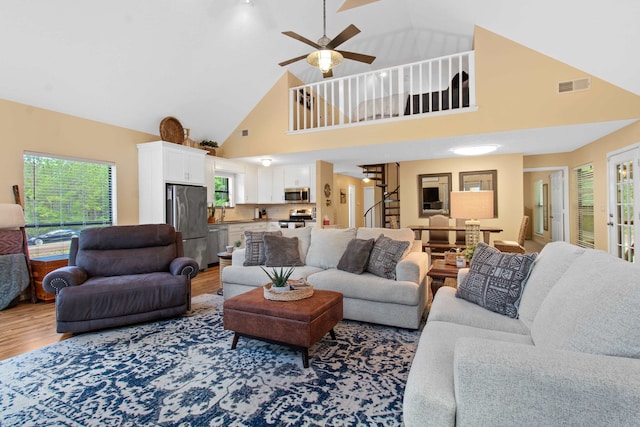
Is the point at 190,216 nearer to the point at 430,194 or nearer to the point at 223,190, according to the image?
the point at 223,190

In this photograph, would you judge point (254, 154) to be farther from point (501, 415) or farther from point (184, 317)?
point (501, 415)

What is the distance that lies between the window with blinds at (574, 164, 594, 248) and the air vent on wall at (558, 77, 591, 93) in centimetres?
217

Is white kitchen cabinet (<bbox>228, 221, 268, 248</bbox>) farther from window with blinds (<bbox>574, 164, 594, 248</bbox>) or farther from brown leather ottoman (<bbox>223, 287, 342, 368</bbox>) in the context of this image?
window with blinds (<bbox>574, 164, 594, 248</bbox>)

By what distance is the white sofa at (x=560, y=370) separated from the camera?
0.97 meters

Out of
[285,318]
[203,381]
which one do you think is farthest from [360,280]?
[203,381]

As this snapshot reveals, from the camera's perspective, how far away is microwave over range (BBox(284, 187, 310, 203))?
7.26 meters

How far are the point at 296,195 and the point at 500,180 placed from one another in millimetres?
4375

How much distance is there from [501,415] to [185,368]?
2033mm

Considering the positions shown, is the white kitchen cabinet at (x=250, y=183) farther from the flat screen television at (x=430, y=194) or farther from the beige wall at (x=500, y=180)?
the flat screen television at (x=430, y=194)

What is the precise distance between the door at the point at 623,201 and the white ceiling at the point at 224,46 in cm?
51

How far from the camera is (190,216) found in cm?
561

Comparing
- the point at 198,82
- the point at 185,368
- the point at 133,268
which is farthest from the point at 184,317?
the point at 198,82

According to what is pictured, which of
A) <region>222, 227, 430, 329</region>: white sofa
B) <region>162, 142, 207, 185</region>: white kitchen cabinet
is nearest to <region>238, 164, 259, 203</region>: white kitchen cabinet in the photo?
<region>162, 142, 207, 185</region>: white kitchen cabinet

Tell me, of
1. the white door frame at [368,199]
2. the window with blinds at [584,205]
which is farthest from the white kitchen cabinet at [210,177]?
the window with blinds at [584,205]
